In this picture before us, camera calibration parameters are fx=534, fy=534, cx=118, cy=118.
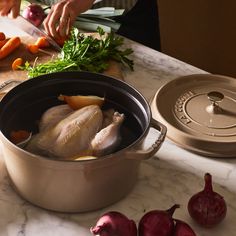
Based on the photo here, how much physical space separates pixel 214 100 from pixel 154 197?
0.27 metres

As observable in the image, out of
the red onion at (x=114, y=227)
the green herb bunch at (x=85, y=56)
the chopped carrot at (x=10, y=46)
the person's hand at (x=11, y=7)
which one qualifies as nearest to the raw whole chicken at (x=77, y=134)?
the red onion at (x=114, y=227)

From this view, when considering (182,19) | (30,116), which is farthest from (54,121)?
(182,19)

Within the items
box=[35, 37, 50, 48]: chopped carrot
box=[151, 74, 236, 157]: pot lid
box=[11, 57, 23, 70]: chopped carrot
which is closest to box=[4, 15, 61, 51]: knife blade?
box=[35, 37, 50, 48]: chopped carrot

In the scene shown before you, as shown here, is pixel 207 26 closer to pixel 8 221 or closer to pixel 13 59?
pixel 13 59

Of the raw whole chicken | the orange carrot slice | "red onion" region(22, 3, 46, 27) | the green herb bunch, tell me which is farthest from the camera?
"red onion" region(22, 3, 46, 27)

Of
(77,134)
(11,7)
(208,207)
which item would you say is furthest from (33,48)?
(208,207)

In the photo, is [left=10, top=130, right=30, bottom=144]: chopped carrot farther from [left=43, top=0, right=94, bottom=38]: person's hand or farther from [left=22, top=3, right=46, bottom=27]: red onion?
[left=22, top=3, right=46, bottom=27]: red onion

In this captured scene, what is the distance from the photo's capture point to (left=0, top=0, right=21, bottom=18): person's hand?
1.50 meters

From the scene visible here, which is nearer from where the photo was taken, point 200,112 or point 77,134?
point 77,134

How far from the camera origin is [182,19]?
2.22m

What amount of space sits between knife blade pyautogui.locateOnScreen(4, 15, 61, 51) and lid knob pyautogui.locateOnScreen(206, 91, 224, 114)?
0.49 metres

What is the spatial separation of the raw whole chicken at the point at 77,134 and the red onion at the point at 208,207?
0.60ft

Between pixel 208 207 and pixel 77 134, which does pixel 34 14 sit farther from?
pixel 208 207

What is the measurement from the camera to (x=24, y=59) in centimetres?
146
